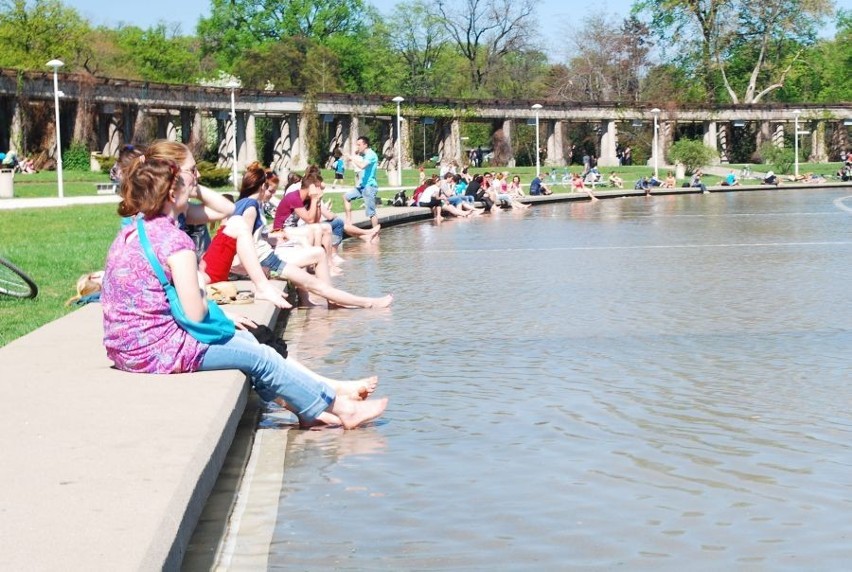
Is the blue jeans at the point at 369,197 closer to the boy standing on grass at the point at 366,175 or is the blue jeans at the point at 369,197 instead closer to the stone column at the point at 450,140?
the boy standing on grass at the point at 366,175

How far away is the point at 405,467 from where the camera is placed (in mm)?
6617

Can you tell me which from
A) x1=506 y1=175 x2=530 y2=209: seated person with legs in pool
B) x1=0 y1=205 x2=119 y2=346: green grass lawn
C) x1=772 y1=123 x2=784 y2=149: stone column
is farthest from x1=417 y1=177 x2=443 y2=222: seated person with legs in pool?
x1=772 y1=123 x2=784 y2=149: stone column

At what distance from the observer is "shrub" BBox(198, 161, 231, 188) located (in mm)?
48312

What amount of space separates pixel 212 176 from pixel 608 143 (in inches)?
1955

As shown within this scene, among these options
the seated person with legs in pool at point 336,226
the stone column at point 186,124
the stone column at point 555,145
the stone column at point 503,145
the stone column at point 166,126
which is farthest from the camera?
the stone column at point 555,145

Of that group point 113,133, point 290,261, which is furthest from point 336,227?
point 113,133

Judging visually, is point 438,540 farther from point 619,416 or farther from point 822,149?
point 822,149

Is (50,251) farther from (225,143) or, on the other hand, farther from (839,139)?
(839,139)

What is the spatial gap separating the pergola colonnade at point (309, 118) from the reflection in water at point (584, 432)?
36859 millimetres

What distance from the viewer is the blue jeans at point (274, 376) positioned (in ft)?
24.5

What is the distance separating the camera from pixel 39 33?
78.1 m

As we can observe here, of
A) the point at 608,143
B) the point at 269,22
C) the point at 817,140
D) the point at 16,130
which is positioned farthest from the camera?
the point at 269,22

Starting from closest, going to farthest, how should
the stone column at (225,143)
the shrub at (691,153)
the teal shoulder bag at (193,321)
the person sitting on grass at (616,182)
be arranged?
the teal shoulder bag at (193,321)
the person sitting on grass at (616,182)
the shrub at (691,153)
the stone column at (225,143)

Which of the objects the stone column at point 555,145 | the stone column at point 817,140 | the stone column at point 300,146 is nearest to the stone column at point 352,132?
the stone column at point 300,146
